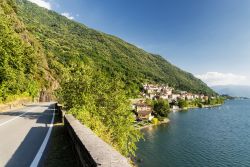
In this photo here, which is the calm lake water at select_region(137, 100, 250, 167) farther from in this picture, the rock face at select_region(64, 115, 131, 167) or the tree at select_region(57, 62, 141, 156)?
the rock face at select_region(64, 115, 131, 167)

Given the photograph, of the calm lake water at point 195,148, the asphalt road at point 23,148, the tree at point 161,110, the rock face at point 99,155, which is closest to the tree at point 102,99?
the asphalt road at point 23,148

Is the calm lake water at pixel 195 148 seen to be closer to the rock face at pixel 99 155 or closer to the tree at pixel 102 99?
the tree at pixel 102 99

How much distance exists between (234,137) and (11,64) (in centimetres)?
6918

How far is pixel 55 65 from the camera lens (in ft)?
384

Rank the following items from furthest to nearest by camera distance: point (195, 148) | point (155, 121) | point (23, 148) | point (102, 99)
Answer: point (155, 121) < point (195, 148) < point (102, 99) < point (23, 148)

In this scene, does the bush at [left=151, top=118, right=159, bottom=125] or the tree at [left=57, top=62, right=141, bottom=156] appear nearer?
the tree at [left=57, top=62, right=141, bottom=156]

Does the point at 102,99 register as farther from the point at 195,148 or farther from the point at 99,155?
the point at 195,148

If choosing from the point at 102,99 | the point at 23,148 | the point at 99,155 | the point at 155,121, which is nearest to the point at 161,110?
the point at 155,121

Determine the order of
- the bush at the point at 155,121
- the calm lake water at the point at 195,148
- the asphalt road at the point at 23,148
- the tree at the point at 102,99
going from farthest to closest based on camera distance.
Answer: the bush at the point at 155,121 < the calm lake water at the point at 195,148 < the tree at the point at 102,99 < the asphalt road at the point at 23,148

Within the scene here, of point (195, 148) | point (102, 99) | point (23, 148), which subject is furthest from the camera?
point (195, 148)

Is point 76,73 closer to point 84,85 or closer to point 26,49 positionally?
point 84,85

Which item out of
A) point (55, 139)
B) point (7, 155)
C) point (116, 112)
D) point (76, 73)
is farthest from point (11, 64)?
point (7, 155)

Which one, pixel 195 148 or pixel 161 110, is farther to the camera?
pixel 161 110

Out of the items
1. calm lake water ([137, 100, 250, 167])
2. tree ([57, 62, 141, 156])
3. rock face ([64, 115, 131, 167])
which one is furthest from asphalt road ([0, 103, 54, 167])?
calm lake water ([137, 100, 250, 167])
